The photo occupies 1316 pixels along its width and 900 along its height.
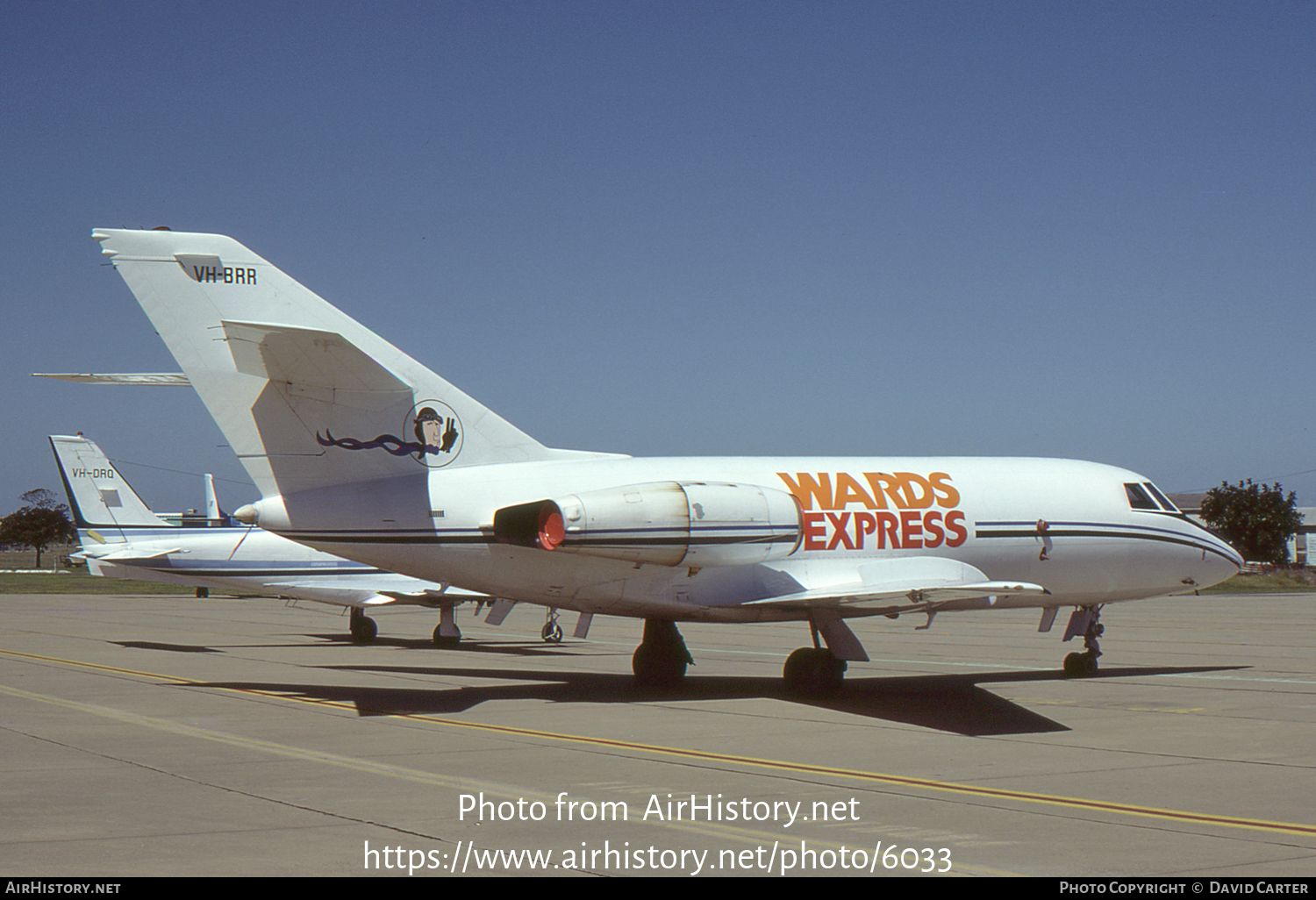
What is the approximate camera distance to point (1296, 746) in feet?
43.8

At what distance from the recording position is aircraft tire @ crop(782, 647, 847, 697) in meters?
17.8

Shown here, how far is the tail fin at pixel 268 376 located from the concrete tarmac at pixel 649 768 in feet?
10.6

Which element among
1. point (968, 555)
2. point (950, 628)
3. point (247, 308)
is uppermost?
point (247, 308)

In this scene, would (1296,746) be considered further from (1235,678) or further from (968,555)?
(1235,678)

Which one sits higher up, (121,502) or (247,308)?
(247,308)

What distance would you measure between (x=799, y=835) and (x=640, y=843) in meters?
1.12

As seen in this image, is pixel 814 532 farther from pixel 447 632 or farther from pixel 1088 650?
pixel 447 632

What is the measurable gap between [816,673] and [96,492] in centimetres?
2732

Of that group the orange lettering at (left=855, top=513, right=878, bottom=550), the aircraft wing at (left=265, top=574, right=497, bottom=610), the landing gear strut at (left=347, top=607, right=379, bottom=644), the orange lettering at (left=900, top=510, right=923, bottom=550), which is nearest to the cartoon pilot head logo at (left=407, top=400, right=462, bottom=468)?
the orange lettering at (left=855, top=513, right=878, bottom=550)

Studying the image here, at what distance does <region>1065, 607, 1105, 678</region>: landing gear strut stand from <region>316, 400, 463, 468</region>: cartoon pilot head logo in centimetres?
1102

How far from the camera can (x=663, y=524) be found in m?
16.4
